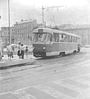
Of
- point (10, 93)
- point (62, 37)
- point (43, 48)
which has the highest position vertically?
point (62, 37)

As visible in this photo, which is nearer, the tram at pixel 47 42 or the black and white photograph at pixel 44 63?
the black and white photograph at pixel 44 63

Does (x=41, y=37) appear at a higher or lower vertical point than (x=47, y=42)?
higher

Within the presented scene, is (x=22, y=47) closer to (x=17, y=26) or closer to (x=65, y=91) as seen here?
(x=17, y=26)

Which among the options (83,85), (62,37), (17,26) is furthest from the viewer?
(62,37)

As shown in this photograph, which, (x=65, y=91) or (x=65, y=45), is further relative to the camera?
(x=65, y=45)

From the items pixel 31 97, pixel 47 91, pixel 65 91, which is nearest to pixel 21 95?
pixel 31 97

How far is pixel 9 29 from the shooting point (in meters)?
13.5

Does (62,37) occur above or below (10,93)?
above

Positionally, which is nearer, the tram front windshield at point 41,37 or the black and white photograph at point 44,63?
the black and white photograph at point 44,63

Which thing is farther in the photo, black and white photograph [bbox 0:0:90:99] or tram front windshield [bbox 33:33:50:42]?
tram front windshield [bbox 33:33:50:42]

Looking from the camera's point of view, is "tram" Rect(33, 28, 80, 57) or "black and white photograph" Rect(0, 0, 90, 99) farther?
"tram" Rect(33, 28, 80, 57)

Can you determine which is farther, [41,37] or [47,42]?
[41,37]

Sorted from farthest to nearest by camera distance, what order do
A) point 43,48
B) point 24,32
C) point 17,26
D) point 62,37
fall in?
point 62,37
point 43,48
point 17,26
point 24,32

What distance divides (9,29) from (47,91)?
408 inches
